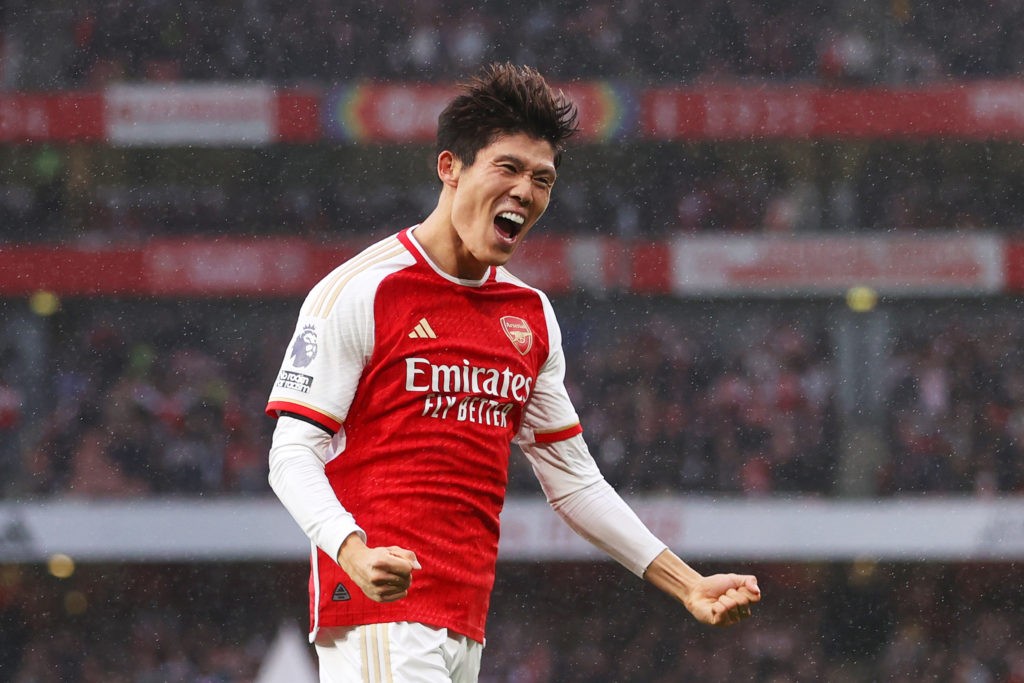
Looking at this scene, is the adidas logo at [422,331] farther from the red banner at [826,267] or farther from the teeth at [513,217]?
the red banner at [826,267]

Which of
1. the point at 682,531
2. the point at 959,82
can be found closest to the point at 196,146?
the point at 682,531

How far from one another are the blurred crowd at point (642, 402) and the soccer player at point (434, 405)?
8854 mm

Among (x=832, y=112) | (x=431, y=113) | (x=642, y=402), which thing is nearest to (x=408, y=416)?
(x=642, y=402)

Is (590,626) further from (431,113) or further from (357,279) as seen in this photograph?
(357,279)

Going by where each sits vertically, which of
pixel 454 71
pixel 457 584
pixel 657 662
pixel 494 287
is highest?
pixel 454 71

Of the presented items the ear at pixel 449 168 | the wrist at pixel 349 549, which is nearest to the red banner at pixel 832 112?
the ear at pixel 449 168

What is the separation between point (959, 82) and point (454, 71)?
4458mm

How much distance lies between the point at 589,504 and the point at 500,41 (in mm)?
11695

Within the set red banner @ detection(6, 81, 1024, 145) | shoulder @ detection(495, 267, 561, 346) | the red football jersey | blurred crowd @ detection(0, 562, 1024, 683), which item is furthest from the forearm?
red banner @ detection(6, 81, 1024, 145)

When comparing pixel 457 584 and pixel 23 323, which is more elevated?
pixel 23 323

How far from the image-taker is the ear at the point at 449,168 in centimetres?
232

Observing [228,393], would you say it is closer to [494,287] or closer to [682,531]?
[682,531]

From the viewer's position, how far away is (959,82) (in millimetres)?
13516

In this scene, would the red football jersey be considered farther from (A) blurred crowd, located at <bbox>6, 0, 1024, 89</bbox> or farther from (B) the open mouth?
(A) blurred crowd, located at <bbox>6, 0, 1024, 89</bbox>
